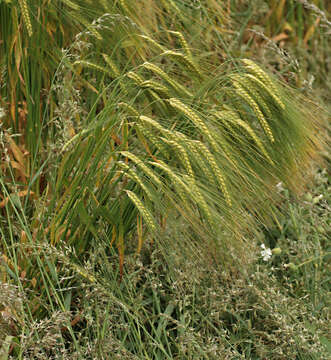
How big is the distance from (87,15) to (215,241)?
88 centimetres

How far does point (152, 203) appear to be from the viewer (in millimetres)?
1815

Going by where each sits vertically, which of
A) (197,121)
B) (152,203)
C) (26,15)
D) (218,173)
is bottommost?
(152,203)

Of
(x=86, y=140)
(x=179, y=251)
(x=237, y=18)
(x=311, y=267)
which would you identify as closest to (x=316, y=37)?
(x=237, y=18)

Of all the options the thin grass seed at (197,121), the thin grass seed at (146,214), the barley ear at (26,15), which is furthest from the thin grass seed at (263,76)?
the barley ear at (26,15)

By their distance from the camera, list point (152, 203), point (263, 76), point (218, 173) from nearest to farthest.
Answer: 1. point (218, 173)
2. point (263, 76)
3. point (152, 203)

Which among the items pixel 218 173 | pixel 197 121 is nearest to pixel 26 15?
pixel 197 121

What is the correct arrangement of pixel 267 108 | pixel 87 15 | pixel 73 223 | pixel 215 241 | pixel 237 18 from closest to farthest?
pixel 215 241
pixel 267 108
pixel 73 223
pixel 87 15
pixel 237 18

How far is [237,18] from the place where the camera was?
314 centimetres

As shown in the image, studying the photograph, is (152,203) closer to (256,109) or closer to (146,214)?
(146,214)

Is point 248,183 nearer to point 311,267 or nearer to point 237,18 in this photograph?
point 311,267

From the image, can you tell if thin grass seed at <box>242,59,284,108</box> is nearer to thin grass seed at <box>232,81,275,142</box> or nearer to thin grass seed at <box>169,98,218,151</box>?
thin grass seed at <box>232,81,275,142</box>

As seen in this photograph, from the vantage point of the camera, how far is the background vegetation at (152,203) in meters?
1.61

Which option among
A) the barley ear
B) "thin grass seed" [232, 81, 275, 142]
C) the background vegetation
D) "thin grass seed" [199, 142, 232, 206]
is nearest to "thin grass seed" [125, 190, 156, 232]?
the background vegetation

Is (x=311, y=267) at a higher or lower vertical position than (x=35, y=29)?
lower
